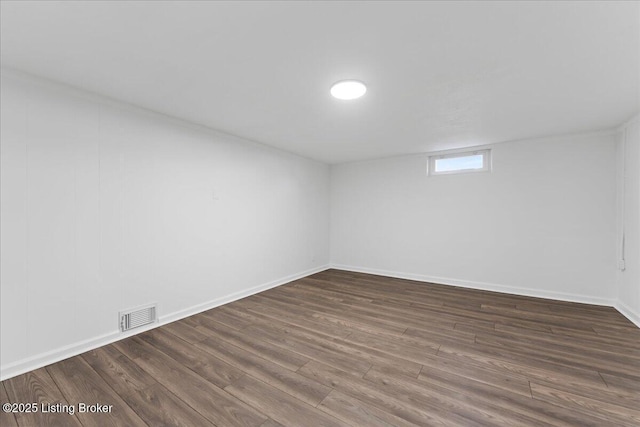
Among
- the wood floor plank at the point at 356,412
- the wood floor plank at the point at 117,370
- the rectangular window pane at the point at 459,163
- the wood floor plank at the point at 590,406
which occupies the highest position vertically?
the rectangular window pane at the point at 459,163

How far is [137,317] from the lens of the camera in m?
2.64

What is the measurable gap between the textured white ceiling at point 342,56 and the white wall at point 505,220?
3.02ft

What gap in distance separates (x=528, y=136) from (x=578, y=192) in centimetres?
103

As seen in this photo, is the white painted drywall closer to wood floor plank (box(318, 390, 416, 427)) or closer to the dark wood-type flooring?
the dark wood-type flooring

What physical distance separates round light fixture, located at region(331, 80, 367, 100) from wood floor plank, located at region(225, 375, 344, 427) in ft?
7.97

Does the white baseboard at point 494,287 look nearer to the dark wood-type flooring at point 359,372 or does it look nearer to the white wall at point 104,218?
the dark wood-type flooring at point 359,372

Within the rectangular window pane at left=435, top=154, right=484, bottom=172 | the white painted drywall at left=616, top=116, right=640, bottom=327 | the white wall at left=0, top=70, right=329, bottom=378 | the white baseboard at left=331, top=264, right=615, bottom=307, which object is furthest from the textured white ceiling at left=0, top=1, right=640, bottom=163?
the white baseboard at left=331, top=264, right=615, bottom=307

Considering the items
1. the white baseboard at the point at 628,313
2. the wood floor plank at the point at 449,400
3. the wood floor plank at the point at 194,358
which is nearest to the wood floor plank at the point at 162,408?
the wood floor plank at the point at 194,358

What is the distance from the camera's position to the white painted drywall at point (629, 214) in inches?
114

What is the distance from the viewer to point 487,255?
4148mm

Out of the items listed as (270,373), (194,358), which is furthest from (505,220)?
(194,358)

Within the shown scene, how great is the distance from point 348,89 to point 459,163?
3141mm

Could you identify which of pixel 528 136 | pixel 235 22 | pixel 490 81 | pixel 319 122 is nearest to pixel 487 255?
pixel 528 136

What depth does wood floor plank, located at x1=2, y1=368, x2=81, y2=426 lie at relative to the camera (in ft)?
4.97
